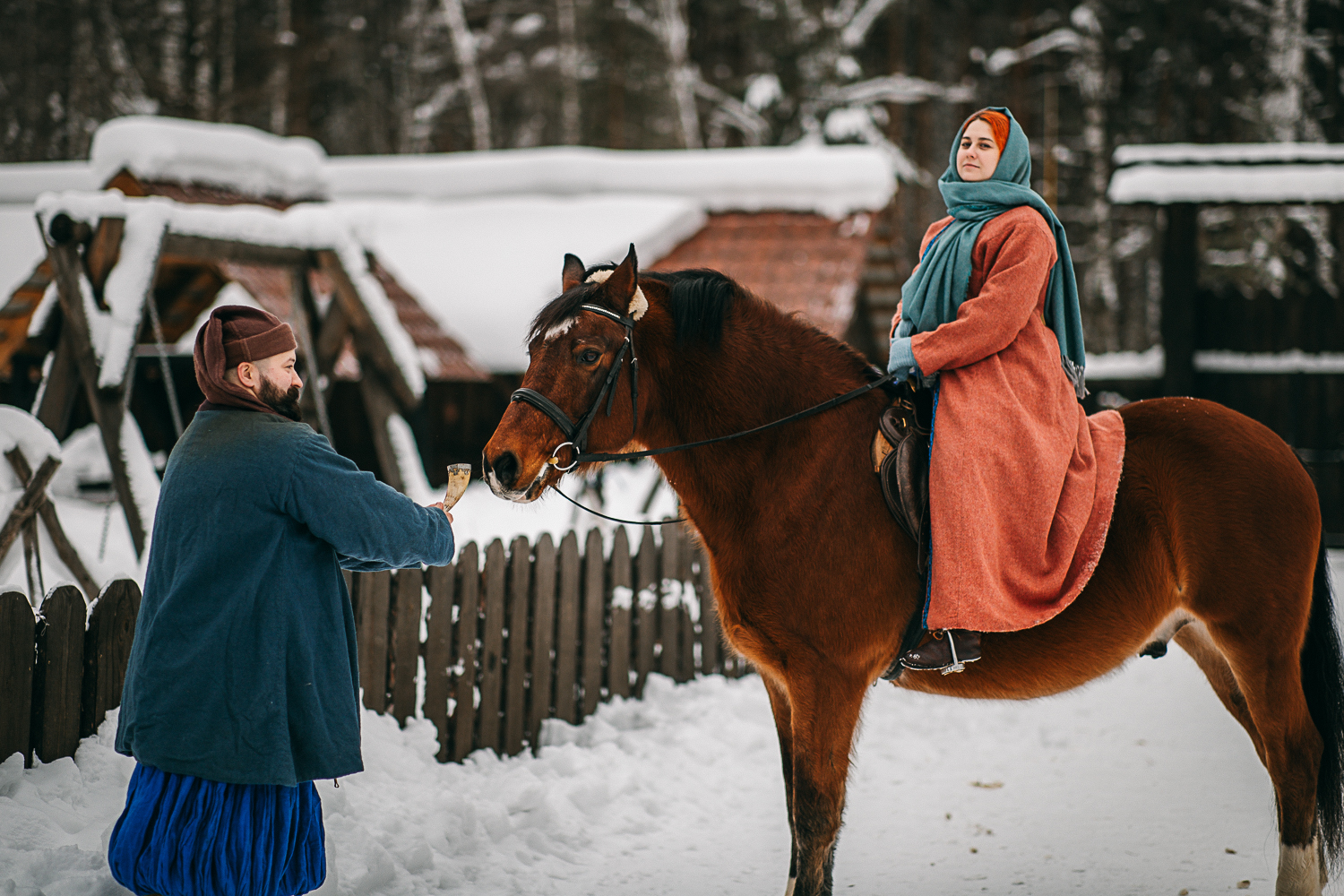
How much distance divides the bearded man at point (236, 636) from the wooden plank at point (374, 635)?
86.0 inches

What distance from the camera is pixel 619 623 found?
535cm

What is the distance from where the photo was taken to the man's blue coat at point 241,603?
2.15 metres

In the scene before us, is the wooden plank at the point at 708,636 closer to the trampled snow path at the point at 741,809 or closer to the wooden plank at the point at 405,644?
the trampled snow path at the point at 741,809

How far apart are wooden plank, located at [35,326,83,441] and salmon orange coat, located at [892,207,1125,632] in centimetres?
505

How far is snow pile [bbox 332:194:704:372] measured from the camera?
395 inches

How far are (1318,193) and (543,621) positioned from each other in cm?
780

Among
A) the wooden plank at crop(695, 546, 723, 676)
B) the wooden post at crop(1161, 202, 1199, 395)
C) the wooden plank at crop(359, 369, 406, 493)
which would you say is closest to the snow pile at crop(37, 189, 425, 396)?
the wooden plank at crop(359, 369, 406, 493)

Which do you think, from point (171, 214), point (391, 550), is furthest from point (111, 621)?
point (171, 214)

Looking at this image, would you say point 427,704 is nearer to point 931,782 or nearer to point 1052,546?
point 931,782

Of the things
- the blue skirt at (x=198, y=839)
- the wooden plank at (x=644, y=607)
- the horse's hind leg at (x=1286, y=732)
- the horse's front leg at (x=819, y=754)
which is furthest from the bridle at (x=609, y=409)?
the wooden plank at (x=644, y=607)

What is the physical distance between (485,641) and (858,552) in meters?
2.55

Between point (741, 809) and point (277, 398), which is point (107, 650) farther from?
point (741, 809)

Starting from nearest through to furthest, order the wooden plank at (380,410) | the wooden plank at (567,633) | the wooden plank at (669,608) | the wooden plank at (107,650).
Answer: the wooden plank at (107,650), the wooden plank at (567,633), the wooden plank at (669,608), the wooden plank at (380,410)

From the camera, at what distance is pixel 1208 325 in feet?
29.1
